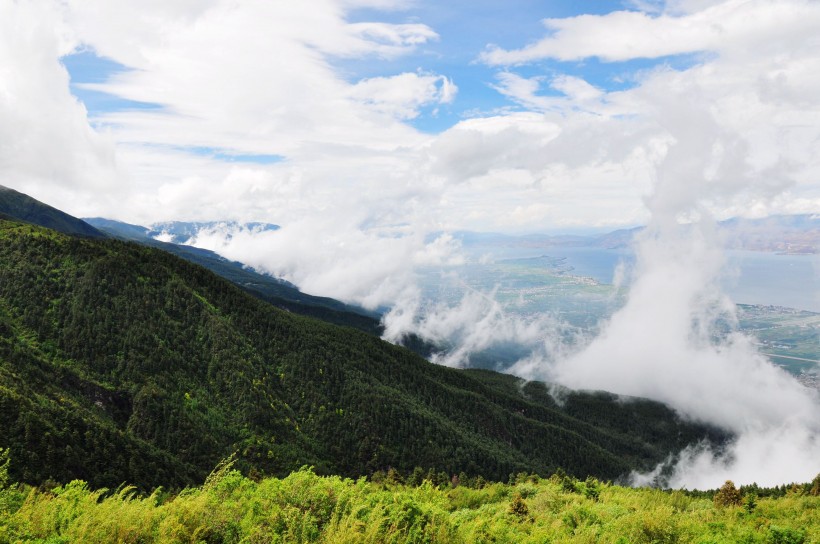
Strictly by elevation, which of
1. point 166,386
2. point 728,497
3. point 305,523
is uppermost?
point 305,523

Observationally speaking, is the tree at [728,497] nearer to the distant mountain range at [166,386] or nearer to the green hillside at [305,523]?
the green hillside at [305,523]

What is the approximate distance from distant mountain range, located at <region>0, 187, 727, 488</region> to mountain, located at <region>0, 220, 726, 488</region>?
1.27ft

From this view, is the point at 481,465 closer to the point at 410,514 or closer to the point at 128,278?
the point at 128,278

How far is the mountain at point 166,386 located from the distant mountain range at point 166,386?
1.27 ft

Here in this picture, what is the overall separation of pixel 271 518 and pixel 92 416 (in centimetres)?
9103

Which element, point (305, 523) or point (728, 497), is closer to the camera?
point (305, 523)

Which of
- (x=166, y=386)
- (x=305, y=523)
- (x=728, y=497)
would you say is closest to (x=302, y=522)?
(x=305, y=523)

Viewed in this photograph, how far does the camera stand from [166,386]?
119000mm

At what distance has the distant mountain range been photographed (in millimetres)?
79938

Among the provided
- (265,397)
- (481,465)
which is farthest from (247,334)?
(481,465)

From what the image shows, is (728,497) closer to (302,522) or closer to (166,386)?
(302,522)

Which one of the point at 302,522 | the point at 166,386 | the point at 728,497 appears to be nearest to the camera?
the point at 302,522

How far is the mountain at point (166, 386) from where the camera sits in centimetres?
7994

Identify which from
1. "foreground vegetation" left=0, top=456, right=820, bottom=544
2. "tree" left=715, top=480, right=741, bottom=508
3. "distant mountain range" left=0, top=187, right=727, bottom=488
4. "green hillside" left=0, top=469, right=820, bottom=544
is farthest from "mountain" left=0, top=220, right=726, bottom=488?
"tree" left=715, top=480, right=741, bottom=508
